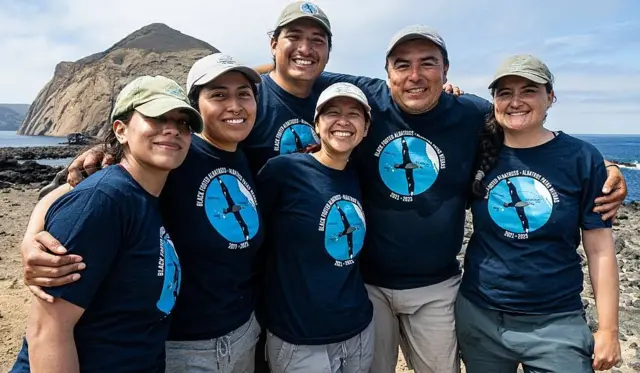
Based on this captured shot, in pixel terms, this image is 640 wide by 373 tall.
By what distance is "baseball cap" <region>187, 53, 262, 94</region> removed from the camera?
3.17m

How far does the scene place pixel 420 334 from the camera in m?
4.23

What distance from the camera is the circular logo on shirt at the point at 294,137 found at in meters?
4.09

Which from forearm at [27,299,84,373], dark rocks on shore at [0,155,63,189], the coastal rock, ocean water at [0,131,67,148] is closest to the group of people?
forearm at [27,299,84,373]

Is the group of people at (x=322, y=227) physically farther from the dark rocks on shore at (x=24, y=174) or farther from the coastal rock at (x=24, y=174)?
the coastal rock at (x=24, y=174)

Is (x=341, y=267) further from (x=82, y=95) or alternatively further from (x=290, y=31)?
(x=82, y=95)

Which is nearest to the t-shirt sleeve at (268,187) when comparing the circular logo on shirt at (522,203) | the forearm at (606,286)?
the circular logo on shirt at (522,203)

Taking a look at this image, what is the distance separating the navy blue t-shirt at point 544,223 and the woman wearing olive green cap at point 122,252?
2.37m

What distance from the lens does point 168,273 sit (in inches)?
108

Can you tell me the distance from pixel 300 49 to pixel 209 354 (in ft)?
8.62

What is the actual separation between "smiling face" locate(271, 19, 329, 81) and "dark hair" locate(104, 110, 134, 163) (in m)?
1.78

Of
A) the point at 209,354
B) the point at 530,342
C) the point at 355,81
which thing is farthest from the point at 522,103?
the point at 209,354

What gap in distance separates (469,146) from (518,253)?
1017 mm

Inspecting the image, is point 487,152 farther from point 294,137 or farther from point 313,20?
point 313,20

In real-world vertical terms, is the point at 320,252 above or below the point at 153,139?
below
